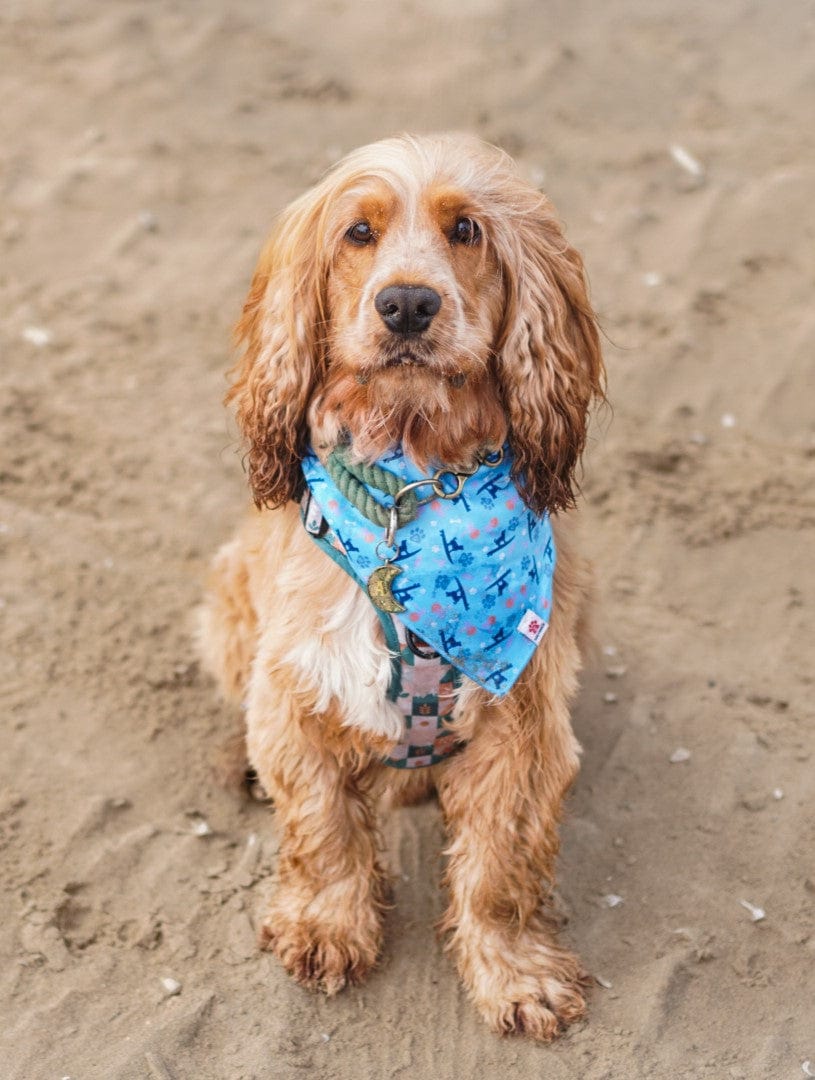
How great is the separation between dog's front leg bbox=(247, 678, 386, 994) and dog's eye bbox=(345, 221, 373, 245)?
1.22m

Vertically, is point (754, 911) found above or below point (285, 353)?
below

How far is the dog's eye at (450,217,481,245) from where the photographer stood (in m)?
3.27

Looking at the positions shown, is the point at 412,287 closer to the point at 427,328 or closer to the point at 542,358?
the point at 427,328

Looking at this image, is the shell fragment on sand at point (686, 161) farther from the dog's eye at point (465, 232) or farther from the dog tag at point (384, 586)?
the dog tag at point (384, 586)

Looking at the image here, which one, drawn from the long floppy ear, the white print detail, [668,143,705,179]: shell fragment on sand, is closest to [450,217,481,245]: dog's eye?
the long floppy ear

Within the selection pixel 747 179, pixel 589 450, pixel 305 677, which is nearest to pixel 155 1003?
pixel 305 677

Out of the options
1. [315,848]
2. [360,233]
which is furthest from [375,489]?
[315,848]

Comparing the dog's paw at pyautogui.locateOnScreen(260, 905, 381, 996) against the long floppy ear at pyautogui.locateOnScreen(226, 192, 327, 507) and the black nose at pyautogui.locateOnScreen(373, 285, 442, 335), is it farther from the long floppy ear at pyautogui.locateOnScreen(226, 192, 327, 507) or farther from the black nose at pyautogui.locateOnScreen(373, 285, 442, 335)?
the black nose at pyautogui.locateOnScreen(373, 285, 442, 335)

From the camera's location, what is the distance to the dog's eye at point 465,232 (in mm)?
3273

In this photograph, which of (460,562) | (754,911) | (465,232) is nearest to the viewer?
(465,232)

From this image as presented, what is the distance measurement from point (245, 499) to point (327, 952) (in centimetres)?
228

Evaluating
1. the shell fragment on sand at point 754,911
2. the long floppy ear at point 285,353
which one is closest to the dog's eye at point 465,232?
the long floppy ear at point 285,353

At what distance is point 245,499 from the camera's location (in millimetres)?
5539

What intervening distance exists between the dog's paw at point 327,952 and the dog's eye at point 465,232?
1.93 metres
